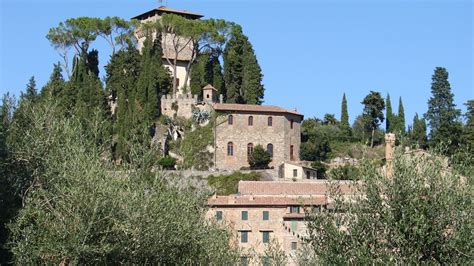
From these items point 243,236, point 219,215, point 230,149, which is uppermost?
point 230,149

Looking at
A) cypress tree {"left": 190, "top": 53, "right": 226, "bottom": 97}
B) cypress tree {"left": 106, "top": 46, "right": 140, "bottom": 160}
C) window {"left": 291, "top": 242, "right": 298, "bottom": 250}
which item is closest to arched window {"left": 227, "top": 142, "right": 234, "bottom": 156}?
cypress tree {"left": 190, "top": 53, "right": 226, "bottom": 97}

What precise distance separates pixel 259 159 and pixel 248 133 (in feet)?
9.40

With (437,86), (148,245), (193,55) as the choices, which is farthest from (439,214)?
(437,86)

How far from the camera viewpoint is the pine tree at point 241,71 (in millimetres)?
74125

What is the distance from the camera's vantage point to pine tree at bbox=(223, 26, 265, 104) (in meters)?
74.1

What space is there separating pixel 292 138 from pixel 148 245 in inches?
1829

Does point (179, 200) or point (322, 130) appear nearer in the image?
point (179, 200)

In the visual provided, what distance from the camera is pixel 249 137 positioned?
6950cm

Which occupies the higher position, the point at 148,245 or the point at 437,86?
the point at 437,86

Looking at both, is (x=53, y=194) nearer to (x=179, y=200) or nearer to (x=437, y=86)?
(x=179, y=200)

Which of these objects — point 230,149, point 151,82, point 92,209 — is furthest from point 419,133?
point 92,209

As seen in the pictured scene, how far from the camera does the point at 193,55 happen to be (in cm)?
7450

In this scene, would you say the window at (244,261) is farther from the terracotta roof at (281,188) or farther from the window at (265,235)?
the terracotta roof at (281,188)

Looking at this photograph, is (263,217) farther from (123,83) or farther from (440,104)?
(440,104)
